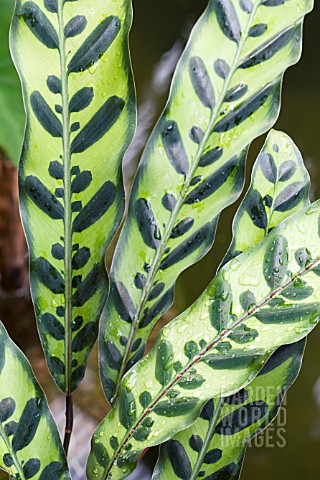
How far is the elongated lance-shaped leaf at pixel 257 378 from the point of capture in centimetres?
52

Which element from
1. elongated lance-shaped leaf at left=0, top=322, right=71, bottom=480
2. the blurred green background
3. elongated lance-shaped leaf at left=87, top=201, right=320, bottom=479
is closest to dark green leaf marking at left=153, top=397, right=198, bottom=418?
elongated lance-shaped leaf at left=87, top=201, right=320, bottom=479

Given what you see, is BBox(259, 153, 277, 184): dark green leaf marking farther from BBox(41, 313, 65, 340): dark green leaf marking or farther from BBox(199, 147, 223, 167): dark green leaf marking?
BBox(41, 313, 65, 340): dark green leaf marking

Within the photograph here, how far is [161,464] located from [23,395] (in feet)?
0.53

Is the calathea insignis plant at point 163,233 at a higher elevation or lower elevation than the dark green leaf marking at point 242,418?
higher

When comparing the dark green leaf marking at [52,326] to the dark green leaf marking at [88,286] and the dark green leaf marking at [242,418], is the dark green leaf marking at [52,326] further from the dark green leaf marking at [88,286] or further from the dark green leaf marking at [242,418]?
the dark green leaf marking at [242,418]

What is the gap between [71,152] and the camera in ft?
1.58

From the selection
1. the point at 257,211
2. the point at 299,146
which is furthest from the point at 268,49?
the point at 299,146

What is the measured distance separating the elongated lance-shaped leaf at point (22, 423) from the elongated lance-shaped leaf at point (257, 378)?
12cm

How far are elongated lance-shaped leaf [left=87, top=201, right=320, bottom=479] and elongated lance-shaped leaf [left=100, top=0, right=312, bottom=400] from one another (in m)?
0.08

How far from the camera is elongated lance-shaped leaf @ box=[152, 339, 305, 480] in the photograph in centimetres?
52

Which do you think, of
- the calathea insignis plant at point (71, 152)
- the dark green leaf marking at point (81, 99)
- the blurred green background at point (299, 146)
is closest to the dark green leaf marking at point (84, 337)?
the calathea insignis plant at point (71, 152)

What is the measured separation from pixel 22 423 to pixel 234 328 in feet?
0.64

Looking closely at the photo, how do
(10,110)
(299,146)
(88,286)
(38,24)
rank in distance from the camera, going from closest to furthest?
(38,24) → (88,286) → (10,110) → (299,146)

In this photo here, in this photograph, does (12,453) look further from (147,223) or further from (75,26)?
(75,26)
